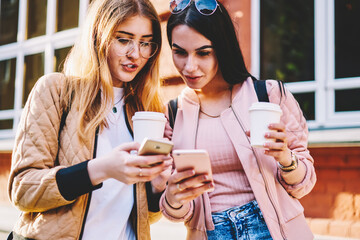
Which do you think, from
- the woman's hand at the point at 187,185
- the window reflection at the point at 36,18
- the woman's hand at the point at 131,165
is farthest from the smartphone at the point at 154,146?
the window reflection at the point at 36,18

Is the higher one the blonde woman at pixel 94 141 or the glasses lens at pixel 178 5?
the glasses lens at pixel 178 5

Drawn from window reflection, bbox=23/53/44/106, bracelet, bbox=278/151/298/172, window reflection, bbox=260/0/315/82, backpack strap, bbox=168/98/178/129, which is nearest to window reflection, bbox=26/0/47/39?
window reflection, bbox=23/53/44/106

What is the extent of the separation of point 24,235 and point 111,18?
3.90 feet

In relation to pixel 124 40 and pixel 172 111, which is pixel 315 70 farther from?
pixel 124 40

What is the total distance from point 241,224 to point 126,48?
1.11m

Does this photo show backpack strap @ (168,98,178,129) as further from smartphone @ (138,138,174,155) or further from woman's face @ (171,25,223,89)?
smartphone @ (138,138,174,155)

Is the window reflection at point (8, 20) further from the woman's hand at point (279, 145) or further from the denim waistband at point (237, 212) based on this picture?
the woman's hand at point (279, 145)

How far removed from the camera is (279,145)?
158cm

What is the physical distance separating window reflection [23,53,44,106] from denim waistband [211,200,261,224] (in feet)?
16.0

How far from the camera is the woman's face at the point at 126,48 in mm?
1994

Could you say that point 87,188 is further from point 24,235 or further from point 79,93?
point 79,93

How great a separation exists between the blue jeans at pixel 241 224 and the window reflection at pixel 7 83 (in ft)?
17.9

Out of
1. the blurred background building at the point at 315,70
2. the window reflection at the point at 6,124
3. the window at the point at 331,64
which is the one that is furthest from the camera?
the window reflection at the point at 6,124

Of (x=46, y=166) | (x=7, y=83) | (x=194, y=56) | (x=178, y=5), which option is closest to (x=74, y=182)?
(x=46, y=166)
